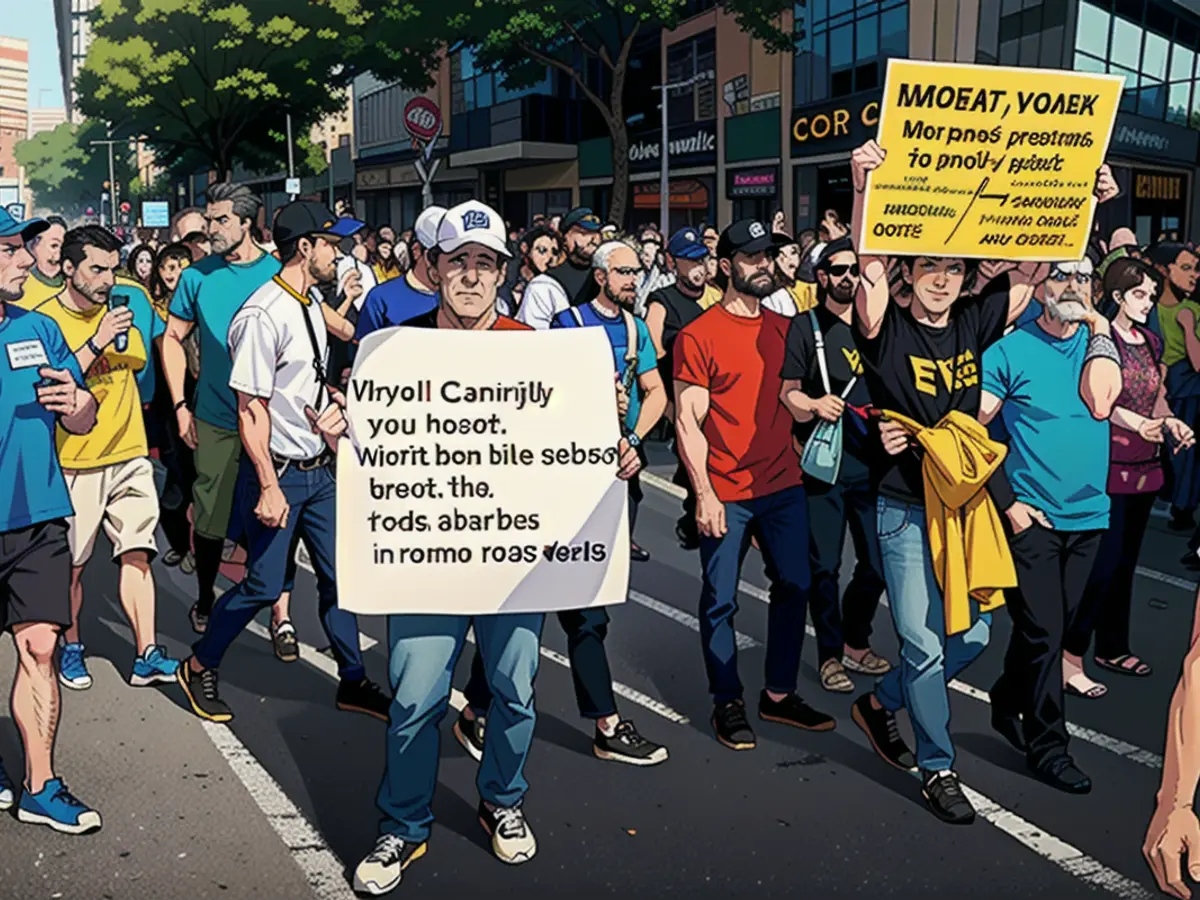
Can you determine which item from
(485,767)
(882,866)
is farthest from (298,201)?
(882,866)

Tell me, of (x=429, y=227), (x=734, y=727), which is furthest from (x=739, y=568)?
(x=429, y=227)

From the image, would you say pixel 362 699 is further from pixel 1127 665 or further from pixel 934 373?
pixel 1127 665

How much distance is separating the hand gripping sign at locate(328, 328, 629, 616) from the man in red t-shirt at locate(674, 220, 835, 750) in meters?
1.01

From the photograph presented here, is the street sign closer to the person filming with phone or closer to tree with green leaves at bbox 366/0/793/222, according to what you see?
tree with green leaves at bbox 366/0/793/222

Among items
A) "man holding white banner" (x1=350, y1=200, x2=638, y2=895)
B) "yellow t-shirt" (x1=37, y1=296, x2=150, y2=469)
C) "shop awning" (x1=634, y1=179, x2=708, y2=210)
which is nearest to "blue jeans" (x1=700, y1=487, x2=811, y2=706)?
"man holding white banner" (x1=350, y1=200, x2=638, y2=895)

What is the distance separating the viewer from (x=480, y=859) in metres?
4.30

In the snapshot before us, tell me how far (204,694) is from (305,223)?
2089 mm

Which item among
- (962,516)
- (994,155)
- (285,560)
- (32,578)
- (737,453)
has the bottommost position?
(285,560)

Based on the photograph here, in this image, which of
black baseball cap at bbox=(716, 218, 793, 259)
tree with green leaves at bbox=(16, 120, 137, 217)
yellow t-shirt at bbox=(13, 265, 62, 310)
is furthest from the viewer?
tree with green leaves at bbox=(16, 120, 137, 217)

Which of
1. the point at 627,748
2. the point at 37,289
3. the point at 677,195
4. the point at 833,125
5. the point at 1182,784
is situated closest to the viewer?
the point at 1182,784

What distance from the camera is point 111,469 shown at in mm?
6047

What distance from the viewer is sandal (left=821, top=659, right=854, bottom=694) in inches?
236

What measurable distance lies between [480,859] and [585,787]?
689mm

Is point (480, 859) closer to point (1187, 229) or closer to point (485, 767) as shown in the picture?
point (485, 767)
